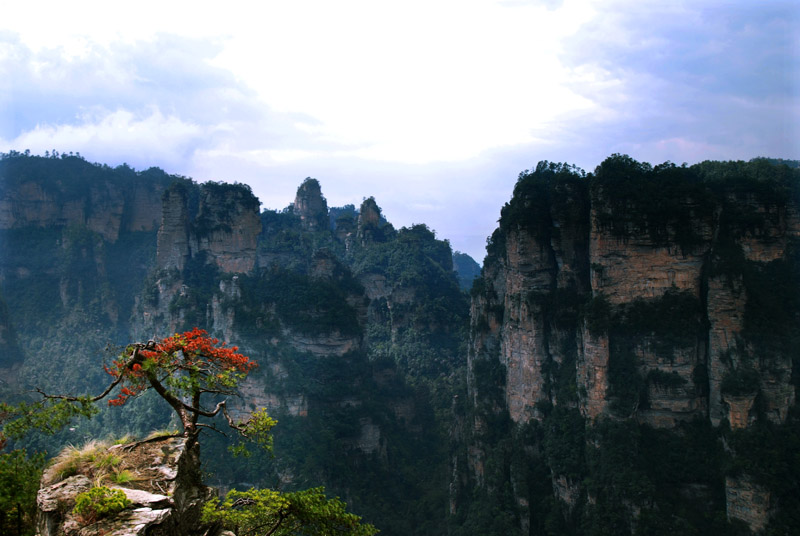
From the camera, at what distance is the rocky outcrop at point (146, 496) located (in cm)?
648

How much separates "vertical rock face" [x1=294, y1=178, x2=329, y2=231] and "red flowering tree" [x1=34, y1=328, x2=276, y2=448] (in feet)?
189

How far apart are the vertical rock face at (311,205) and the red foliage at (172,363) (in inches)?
2267

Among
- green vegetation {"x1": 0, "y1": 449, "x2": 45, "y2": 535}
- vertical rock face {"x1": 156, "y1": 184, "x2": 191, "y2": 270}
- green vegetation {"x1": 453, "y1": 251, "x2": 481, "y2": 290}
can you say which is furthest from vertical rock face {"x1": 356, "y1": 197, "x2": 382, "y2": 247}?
green vegetation {"x1": 0, "y1": 449, "x2": 45, "y2": 535}

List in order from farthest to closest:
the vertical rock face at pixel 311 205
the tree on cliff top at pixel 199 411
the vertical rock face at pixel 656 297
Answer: the vertical rock face at pixel 311 205, the vertical rock face at pixel 656 297, the tree on cliff top at pixel 199 411

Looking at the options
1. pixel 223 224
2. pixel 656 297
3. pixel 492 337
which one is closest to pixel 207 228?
pixel 223 224

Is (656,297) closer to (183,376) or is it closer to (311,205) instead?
(183,376)

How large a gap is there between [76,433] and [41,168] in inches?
1169

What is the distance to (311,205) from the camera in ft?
220

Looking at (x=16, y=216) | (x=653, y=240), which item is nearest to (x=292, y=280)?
(x=653, y=240)

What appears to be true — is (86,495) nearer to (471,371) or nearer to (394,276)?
(471,371)

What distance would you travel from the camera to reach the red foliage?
838 cm

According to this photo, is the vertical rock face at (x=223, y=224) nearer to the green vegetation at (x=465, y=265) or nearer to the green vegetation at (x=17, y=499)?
the green vegetation at (x=17, y=499)

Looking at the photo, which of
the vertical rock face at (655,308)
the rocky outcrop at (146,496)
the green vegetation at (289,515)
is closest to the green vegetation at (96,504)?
the rocky outcrop at (146,496)

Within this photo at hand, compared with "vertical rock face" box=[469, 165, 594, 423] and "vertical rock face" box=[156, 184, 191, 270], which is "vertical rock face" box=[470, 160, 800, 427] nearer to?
"vertical rock face" box=[469, 165, 594, 423]
